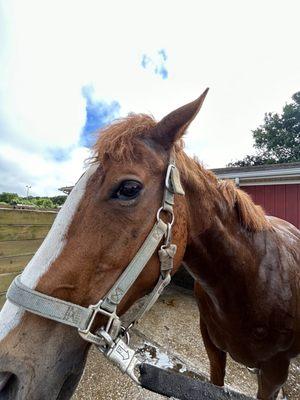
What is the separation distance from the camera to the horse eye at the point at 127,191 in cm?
112

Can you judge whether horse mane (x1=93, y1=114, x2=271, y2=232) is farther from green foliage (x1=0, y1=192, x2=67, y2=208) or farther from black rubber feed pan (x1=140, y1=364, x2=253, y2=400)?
green foliage (x1=0, y1=192, x2=67, y2=208)

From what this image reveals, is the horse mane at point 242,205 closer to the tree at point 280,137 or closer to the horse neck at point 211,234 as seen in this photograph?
the horse neck at point 211,234

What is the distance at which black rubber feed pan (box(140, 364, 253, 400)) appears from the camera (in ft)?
3.24

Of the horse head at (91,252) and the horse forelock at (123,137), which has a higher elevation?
the horse forelock at (123,137)

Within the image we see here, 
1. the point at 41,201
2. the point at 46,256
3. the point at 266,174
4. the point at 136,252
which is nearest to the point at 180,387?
the point at 136,252

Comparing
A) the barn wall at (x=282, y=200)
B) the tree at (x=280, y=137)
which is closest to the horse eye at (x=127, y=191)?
the barn wall at (x=282, y=200)

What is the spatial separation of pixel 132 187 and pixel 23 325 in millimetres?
629

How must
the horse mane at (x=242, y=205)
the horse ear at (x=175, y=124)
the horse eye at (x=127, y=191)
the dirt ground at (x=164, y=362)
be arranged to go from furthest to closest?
the dirt ground at (x=164, y=362)
the horse mane at (x=242, y=205)
the horse ear at (x=175, y=124)
the horse eye at (x=127, y=191)

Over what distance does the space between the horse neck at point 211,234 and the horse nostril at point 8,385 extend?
2.96 ft

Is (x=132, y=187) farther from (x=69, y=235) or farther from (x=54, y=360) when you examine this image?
(x=54, y=360)

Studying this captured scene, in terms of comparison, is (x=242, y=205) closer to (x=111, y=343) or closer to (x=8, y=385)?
(x=111, y=343)

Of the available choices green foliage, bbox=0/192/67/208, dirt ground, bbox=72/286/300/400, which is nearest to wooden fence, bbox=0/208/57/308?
dirt ground, bbox=72/286/300/400

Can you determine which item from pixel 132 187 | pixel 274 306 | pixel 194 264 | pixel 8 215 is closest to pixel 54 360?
pixel 132 187

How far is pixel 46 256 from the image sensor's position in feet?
3.41
